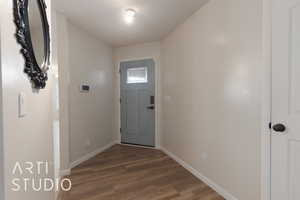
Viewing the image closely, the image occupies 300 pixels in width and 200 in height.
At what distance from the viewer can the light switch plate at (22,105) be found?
755 mm

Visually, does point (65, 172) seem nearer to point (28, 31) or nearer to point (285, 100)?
point (28, 31)

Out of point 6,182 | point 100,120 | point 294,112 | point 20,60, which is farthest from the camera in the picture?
point 100,120

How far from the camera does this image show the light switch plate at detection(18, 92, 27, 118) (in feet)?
2.48

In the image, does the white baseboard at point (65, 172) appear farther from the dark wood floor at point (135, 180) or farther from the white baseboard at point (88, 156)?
the white baseboard at point (88, 156)

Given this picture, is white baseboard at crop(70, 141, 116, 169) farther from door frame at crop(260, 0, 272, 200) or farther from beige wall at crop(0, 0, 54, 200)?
door frame at crop(260, 0, 272, 200)

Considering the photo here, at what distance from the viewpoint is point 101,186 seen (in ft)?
7.62

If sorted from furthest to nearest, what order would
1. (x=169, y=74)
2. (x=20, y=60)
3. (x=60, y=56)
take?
(x=169, y=74) → (x=60, y=56) → (x=20, y=60)

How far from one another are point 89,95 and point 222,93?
242cm

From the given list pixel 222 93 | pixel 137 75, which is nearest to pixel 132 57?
pixel 137 75

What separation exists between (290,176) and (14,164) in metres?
1.70

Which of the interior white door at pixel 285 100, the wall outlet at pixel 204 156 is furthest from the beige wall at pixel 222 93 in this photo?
the interior white door at pixel 285 100

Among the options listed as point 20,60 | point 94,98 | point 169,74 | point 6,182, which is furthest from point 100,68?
point 6,182

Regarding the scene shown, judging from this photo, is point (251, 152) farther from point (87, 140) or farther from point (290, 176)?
point (87, 140)

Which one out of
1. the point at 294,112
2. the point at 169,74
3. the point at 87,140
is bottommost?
the point at 87,140
